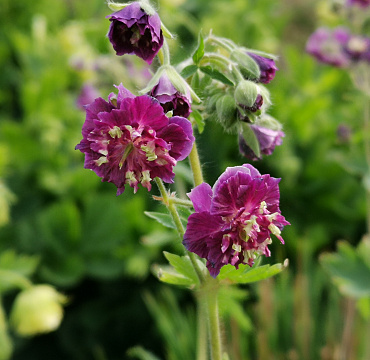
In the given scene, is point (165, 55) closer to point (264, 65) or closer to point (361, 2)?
point (264, 65)

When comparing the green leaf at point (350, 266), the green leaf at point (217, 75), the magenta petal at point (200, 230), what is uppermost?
the green leaf at point (217, 75)

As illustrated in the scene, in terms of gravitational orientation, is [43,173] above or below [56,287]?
above

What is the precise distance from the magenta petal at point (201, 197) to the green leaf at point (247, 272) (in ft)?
0.42

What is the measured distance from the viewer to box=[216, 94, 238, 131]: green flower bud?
0.66 m

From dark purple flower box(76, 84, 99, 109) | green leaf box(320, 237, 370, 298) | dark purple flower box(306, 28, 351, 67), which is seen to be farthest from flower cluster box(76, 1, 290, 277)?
dark purple flower box(76, 84, 99, 109)

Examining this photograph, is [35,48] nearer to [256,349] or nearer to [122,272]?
[122,272]

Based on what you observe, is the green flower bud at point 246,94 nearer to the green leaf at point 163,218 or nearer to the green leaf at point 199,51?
the green leaf at point 199,51

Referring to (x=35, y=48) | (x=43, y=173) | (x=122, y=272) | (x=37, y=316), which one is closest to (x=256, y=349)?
(x=122, y=272)

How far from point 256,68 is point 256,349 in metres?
1.11

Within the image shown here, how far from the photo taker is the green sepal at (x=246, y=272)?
69cm

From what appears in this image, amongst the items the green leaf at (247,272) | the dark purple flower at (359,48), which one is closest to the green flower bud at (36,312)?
the green leaf at (247,272)

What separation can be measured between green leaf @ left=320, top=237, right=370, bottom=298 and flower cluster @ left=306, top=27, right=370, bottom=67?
0.47 m

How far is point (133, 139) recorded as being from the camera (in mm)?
563

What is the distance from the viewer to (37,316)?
1.35 m
